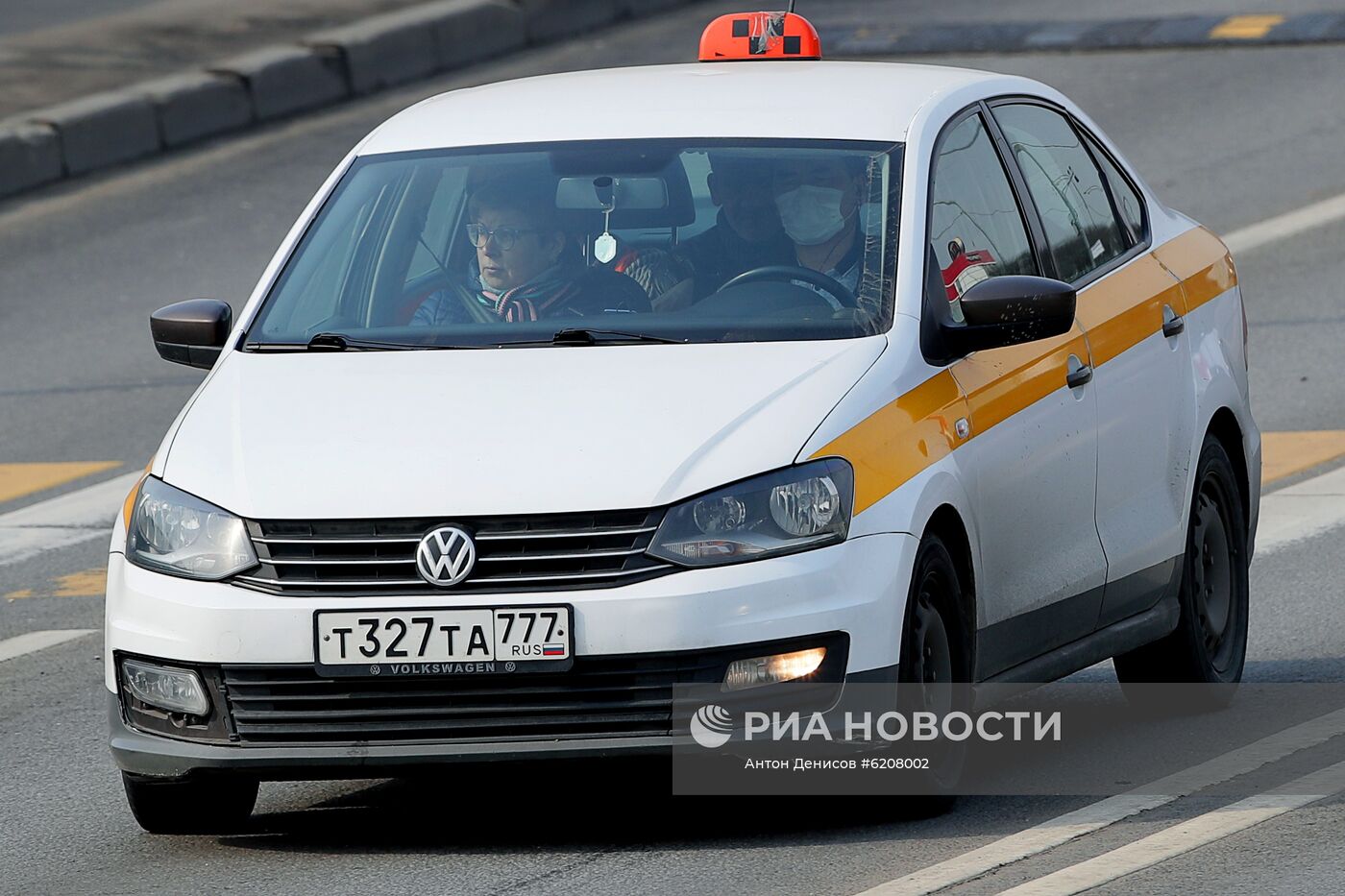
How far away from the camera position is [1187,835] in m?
5.92

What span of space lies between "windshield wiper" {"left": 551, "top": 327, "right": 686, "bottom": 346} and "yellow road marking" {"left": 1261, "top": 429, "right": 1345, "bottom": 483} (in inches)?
196

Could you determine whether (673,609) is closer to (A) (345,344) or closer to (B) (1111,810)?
(B) (1111,810)

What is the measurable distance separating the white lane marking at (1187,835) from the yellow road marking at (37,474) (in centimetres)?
613

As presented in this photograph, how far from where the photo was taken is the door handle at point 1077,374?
682cm

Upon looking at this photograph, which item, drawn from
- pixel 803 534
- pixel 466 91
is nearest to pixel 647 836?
pixel 803 534

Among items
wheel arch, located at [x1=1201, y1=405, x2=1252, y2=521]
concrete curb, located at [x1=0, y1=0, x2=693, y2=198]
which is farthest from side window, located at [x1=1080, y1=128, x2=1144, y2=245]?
concrete curb, located at [x1=0, y1=0, x2=693, y2=198]

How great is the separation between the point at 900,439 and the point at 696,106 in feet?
4.69

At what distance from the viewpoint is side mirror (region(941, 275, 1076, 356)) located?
636 cm

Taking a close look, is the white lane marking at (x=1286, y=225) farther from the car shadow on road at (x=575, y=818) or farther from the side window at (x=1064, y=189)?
the car shadow on road at (x=575, y=818)

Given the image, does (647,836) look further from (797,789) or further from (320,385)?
(320,385)

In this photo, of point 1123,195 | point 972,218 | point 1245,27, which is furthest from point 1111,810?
point 1245,27

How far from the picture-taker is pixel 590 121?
7.06 metres

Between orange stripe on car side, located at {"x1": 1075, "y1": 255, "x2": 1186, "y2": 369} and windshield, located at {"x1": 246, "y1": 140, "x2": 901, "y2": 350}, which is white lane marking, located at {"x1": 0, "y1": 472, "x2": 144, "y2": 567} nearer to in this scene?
windshield, located at {"x1": 246, "y1": 140, "x2": 901, "y2": 350}

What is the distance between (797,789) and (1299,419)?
611 centimetres
